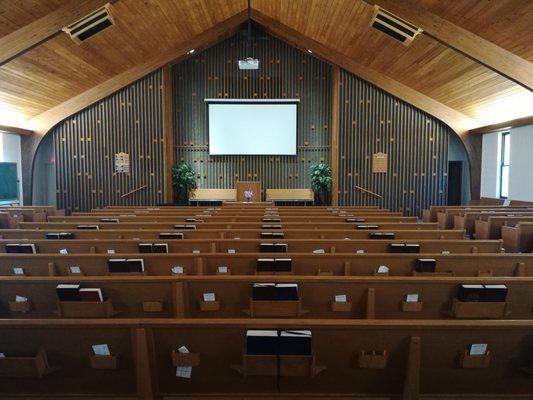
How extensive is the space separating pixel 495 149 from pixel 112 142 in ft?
38.3

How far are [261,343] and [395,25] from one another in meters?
7.93

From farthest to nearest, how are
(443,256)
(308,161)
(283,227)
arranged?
(308,161) → (283,227) → (443,256)

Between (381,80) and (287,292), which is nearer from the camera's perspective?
(287,292)

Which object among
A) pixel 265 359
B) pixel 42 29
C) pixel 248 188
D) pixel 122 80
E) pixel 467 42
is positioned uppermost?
pixel 122 80

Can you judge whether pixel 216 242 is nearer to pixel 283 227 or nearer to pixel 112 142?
pixel 283 227

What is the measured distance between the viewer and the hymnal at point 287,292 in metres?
2.33

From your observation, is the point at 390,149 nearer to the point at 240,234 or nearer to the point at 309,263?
the point at 240,234

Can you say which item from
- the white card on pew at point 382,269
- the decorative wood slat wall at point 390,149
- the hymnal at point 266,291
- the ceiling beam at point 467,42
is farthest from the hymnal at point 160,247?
the decorative wood slat wall at point 390,149

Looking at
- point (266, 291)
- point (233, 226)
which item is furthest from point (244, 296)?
point (233, 226)

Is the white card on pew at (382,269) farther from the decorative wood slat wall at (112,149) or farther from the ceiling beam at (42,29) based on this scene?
the decorative wood slat wall at (112,149)

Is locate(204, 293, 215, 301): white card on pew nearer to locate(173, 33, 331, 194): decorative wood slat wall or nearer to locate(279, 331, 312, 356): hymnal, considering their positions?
locate(279, 331, 312, 356): hymnal

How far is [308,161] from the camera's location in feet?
41.3

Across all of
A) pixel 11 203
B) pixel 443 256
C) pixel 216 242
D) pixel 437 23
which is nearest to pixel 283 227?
pixel 216 242

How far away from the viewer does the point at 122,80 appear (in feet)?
36.6
